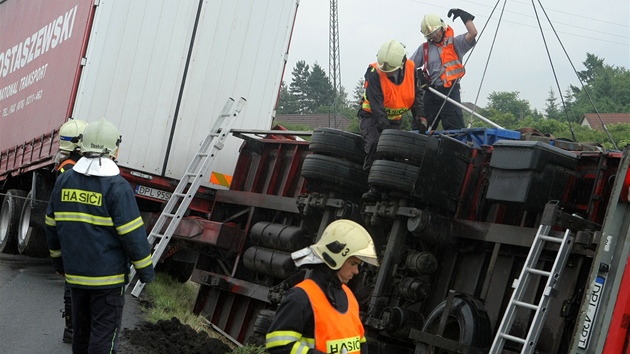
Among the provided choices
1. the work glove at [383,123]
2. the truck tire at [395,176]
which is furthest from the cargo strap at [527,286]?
the work glove at [383,123]

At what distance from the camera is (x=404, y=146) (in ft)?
26.3

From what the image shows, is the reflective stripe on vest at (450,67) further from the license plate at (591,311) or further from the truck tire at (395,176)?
the license plate at (591,311)

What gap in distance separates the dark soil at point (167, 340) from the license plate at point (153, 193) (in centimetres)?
283

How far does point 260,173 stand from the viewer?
11172 millimetres

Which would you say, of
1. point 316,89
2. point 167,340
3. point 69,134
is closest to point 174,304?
point 167,340

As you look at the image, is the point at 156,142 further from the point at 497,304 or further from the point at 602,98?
the point at 602,98

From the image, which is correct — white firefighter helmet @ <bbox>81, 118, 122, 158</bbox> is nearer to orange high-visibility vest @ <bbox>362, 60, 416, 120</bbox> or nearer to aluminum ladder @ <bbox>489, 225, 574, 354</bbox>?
aluminum ladder @ <bbox>489, 225, 574, 354</bbox>

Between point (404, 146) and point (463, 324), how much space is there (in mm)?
1678

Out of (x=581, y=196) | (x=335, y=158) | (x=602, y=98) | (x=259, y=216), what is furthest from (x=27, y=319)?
(x=602, y=98)

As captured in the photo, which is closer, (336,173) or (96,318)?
(96,318)

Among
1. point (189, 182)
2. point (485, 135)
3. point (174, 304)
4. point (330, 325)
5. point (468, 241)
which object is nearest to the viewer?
point (330, 325)

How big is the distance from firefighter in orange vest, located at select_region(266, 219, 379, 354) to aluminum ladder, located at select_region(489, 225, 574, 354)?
86.9 inches

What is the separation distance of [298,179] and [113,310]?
4.36m

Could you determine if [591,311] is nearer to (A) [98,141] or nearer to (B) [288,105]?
(A) [98,141]
